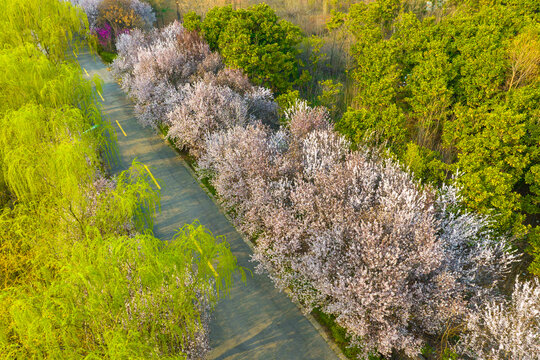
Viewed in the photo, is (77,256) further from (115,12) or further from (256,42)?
(115,12)

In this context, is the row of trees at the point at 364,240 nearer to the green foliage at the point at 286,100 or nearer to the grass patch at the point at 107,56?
the green foliage at the point at 286,100

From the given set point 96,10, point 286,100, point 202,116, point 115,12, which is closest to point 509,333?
point 202,116

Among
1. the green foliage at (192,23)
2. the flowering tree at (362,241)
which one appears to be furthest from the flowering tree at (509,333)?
the green foliage at (192,23)

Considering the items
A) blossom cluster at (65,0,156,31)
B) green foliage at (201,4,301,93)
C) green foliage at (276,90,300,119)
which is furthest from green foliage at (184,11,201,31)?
green foliage at (276,90,300,119)

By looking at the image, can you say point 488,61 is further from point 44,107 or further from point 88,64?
point 88,64

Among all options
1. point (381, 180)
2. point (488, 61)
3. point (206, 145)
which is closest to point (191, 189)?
point (206, 145)
